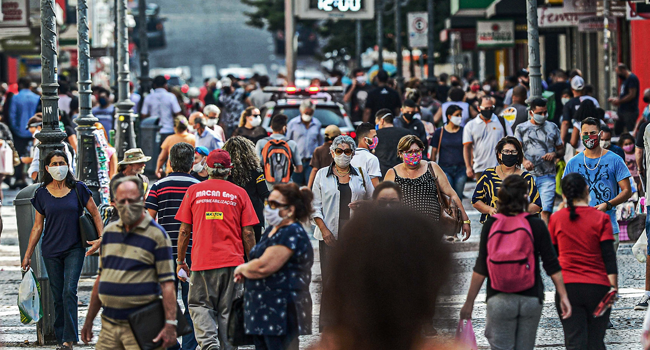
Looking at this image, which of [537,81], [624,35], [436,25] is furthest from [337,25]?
[537,81]

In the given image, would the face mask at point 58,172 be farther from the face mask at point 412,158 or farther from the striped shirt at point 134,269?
the face mask at point 412,158

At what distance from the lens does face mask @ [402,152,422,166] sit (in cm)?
926

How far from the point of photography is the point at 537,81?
1318 cm

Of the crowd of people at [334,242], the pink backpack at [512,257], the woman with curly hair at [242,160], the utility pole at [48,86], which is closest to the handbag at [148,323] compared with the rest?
the crowd of people at [334,242]

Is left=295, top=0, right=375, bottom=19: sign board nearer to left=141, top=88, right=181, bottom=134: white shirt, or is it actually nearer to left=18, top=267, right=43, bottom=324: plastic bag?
left=141, top=88, right=181, bottom=134: white shirt

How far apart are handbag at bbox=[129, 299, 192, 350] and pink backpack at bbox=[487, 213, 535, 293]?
2012 millimetres

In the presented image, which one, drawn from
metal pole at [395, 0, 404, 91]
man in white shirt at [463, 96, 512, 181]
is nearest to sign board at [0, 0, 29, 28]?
metal pole at [395, 0, 404, 91]

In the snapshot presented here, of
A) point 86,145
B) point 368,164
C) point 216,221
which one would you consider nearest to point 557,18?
point 86,145

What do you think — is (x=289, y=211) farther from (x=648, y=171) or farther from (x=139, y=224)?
(x=648, y=171)

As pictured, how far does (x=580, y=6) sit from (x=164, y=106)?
32.2ft

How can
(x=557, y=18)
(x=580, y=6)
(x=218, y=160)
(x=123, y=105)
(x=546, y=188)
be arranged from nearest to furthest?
(x=218, y=160) → (x=546, y=188) → (x=123, y=105) → (x=580, y=6) → (x=557, y=18)

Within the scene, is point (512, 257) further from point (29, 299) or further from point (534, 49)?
point (534, 49)

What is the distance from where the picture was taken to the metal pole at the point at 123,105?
1827 centimetres

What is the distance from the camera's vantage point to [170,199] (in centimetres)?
861
